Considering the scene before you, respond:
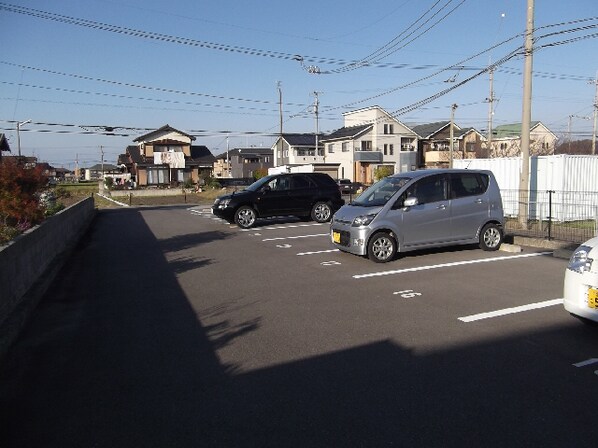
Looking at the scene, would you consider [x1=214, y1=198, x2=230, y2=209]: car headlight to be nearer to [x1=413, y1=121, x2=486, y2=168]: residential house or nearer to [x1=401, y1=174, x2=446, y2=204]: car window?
[x1=401, y1=174, x2=446, y2=204]: car window

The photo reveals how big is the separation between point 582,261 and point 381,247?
406cm

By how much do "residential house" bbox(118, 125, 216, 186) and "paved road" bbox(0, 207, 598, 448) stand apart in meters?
50.1

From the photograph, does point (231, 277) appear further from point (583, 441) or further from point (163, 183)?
point (163, 183)

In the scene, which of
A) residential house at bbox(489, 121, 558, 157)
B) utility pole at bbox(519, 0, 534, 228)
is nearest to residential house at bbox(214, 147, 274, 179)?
residential house at bbox(489, 121, 558, 157)

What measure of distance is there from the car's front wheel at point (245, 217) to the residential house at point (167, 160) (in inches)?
1641

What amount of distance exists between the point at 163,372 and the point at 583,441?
3168 mm

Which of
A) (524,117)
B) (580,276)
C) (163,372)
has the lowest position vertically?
(163,372)

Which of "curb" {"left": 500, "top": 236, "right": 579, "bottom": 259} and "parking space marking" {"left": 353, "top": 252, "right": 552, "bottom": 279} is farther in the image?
"curb" {"left": 500, "top": 236, "right": 579, "bottom": 259}

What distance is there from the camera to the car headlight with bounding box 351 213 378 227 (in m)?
8.54

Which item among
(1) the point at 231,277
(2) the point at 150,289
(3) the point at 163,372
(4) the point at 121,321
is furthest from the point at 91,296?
(3) the point at 163,372

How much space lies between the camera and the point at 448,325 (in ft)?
17.2

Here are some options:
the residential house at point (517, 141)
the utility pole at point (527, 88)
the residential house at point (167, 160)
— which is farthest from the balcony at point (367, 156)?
the utility pole at point (527, 88)

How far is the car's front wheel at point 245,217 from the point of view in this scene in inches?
584

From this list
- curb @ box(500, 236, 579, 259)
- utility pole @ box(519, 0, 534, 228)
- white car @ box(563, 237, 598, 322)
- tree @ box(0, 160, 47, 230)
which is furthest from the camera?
utility pole @ box(519, 0, 534, 228)
